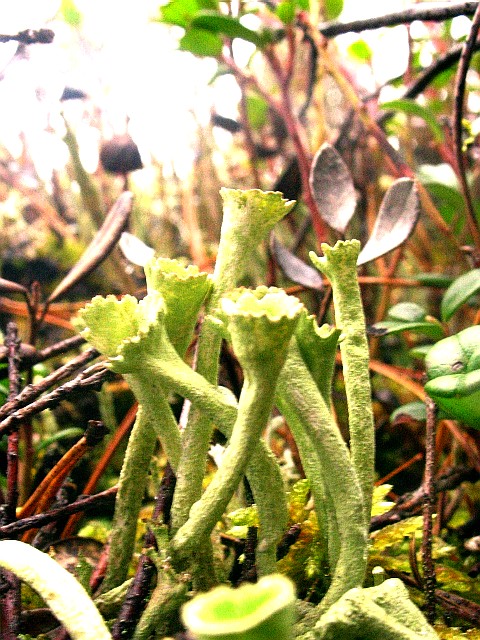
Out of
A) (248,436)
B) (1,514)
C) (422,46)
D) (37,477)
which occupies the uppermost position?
(422,46)

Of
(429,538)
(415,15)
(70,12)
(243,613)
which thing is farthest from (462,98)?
(70,12)

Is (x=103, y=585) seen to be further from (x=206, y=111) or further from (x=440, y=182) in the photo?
(x=206, y=111)

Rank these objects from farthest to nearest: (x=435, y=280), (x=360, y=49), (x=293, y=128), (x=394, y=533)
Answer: (x=360, y=49) → (x=293, y=128) → (x=435, y=280) → (x=394, y=533)

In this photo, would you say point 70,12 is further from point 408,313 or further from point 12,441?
point 12,441

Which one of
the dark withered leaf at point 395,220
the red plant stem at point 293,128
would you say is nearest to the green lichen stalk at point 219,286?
the dark withered leaf at point 395,220

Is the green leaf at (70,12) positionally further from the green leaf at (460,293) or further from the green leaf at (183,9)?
the green leaf at (460,293)

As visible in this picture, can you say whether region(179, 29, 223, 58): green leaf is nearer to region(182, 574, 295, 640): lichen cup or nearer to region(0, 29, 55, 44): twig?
region(0, 29, 55, 44): twig

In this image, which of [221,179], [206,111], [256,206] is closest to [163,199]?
[221,179]
